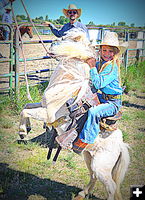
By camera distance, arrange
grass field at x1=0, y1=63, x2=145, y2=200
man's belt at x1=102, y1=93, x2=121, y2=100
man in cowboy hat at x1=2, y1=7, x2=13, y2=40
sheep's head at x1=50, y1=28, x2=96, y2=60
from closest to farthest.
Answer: sheep's head at x1=50, y1=28, x2=96, y2=60 < man's belt at x1=102, y1=93, x2=121, y2=100 < grass field at x1=0, y1=63, x2=145, y2=200 < man in cowboy hat at x1=2, y1=7, x2=13, y2=40

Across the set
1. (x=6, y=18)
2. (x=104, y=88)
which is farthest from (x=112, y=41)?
(x=6, y=18)

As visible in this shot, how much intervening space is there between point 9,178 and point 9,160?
475 mm

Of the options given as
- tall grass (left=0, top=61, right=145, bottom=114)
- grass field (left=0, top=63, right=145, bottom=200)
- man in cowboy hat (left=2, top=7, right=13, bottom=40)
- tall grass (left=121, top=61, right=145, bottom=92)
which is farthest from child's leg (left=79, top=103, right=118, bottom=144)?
tall grass (left=121, top=61, right=145, bottom=92)

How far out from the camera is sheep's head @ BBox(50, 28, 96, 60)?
226 centimetres

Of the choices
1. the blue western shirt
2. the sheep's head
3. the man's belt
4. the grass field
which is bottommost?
the grass field

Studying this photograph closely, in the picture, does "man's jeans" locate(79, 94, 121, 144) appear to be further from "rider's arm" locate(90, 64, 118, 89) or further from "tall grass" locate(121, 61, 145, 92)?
"tall grass" locate(121, 61, 145, 92)

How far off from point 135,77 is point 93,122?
7.02 metres

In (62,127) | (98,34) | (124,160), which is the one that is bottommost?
(124,160)

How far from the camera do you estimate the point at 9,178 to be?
336cm

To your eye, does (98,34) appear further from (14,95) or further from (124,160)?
(124,160)

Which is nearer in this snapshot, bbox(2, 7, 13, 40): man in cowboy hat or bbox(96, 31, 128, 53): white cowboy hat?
bbox(96, 31, 128, 53): white cowboy hat

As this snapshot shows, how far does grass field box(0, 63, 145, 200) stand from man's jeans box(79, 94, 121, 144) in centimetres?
106

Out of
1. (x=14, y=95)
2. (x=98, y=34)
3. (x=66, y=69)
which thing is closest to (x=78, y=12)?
(x=14, y=95)

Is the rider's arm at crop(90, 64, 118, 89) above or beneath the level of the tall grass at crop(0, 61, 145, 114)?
above
